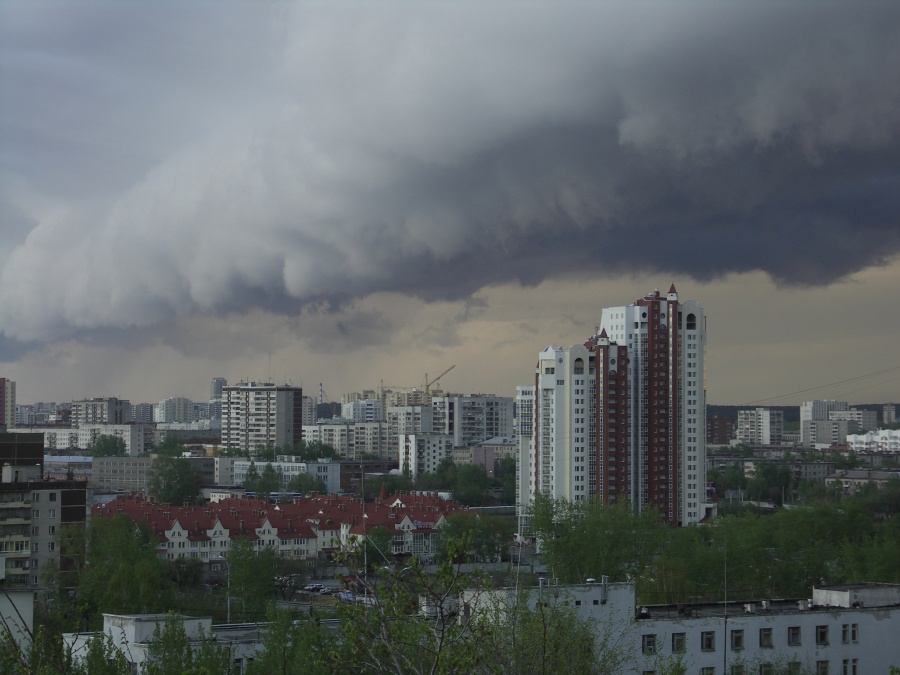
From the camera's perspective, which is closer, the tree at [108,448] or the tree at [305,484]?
the tree at [305,484]

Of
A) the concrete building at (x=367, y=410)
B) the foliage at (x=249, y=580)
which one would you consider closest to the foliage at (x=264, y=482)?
the foliage at (x=249, y=580)

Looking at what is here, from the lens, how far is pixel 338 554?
3.79 m

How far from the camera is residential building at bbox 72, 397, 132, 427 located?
8762cm

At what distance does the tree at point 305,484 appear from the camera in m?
46.6

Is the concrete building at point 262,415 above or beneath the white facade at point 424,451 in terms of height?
above

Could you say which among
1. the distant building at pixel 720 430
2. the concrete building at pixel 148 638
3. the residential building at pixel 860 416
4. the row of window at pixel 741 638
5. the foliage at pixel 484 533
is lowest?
the foliage at pixel 484 533

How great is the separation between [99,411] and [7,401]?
10.8m

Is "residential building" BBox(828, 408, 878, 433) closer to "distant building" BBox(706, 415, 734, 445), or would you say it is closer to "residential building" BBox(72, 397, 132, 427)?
"distant building" BBox(706, 415, 734, 445)

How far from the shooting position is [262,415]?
64500mm

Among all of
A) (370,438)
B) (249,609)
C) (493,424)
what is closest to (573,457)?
(249,609)

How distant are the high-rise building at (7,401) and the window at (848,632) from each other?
66877 mm

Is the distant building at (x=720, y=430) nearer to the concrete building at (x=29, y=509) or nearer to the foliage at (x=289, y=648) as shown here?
the concrete building at (x=29, y=509)

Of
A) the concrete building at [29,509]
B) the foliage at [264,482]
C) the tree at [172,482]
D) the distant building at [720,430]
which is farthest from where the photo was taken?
the distant building at [720,430]

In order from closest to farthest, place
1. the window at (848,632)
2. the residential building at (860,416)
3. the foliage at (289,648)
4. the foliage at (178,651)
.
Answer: the foliage at (289,648)
the foliage at (178,651)
the window at (848,632)
the residential building at (860,416)
